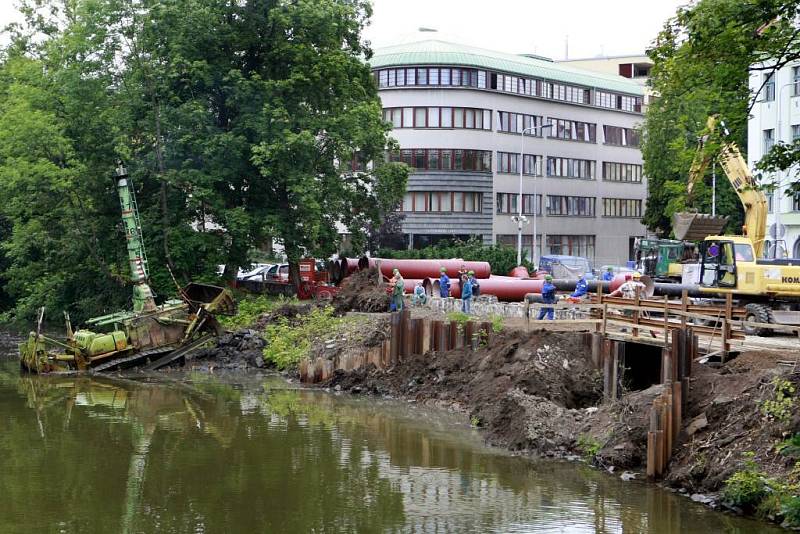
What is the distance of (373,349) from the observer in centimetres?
3588

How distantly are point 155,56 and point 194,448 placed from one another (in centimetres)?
2590

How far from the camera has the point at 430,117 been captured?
247 ft

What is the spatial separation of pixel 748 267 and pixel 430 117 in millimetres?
45360

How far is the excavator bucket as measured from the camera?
118 feet

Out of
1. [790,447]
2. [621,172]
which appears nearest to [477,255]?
[621,172]

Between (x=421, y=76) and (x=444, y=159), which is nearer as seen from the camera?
(x=421, y=76)

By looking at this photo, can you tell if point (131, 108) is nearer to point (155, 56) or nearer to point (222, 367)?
point (155, 56)

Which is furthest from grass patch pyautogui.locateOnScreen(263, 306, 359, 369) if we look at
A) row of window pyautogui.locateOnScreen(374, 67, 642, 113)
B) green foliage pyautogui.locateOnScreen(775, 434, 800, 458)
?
row of window pyautogui.locateOnScreen(374, 67, 642, 113)

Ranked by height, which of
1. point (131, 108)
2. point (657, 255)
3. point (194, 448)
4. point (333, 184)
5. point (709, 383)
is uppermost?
point (131, 108)

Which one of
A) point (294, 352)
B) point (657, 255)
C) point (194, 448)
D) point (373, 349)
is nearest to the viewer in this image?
A: point (194, 448)

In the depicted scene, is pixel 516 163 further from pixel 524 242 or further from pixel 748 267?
pixel 748 267

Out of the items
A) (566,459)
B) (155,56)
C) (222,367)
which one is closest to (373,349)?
(222,367)

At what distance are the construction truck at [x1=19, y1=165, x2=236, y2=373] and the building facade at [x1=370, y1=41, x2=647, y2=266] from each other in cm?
3122

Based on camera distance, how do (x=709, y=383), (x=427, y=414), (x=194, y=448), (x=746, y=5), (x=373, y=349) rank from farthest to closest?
(x=373, y=349), (x=427, y=414), (x=194, y=448), (x=709, y=383), (x=746, y=5)
